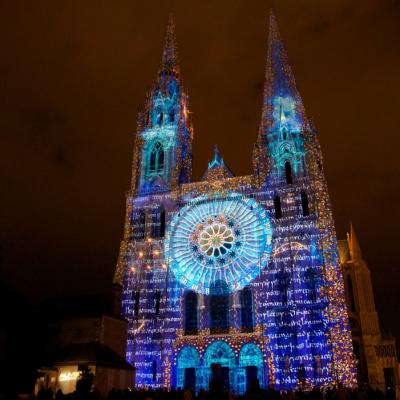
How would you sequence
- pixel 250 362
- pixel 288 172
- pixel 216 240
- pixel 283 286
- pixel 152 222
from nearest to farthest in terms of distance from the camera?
1. pixel 250 362
2. pixel 283 286
3. pixel 216 240
4. pixel 288 172
5. pixel 152 222

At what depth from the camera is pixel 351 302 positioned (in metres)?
46.0

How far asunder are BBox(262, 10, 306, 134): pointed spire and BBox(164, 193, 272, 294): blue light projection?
7635mm

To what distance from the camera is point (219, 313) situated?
33656 millimetres

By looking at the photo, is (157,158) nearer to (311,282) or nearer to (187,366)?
(311,282)

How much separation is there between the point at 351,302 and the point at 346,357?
58.8 ft

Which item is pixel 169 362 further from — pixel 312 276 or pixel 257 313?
pixel 312 276

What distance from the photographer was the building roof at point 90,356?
24.7 metres

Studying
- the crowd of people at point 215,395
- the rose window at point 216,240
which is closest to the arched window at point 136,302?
the rose window at point 216,240

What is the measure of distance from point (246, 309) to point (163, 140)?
17.4 metres

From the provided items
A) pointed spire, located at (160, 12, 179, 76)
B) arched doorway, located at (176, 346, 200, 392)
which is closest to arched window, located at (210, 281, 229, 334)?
arched doorway, located at (176, 346, 200, 392)

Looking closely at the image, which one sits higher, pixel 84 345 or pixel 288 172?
pixel 288 172

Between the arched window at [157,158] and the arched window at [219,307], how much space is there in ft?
40.2

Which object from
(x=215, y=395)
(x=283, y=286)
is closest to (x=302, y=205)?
(x=283, y=286)

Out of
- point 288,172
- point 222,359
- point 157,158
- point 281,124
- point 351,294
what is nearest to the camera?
point 222,359
